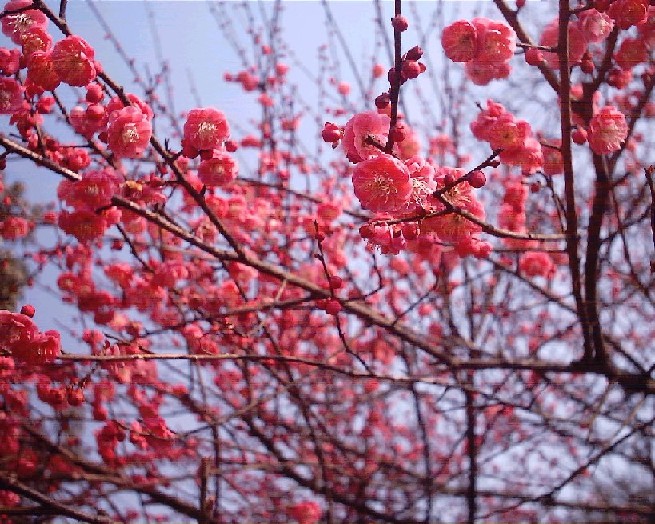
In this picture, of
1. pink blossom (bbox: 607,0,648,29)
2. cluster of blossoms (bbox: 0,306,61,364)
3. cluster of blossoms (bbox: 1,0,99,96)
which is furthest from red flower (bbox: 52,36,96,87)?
pink blossom (bbox: 607,0,648,29)

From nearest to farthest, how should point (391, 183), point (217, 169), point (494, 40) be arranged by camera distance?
point (391, 183)
point (494, 40)
point (217, 169)

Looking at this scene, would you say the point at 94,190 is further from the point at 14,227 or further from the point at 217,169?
the point at 14,227

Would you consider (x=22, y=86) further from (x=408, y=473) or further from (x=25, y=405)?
(x=408, y=473)

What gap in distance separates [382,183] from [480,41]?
86cm

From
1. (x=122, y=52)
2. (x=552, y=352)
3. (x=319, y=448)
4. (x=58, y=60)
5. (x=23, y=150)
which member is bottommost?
(x=319, y=448)

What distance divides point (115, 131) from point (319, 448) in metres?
2.35

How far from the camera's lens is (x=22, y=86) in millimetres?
2357

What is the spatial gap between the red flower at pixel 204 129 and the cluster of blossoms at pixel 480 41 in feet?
3.13

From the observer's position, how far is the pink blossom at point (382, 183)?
1.62 meters

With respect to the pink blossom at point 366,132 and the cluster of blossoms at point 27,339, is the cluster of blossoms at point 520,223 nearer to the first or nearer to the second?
the pink blossom at point 366,132

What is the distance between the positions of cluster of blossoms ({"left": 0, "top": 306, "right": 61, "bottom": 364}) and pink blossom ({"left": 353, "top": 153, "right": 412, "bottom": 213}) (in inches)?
53.0

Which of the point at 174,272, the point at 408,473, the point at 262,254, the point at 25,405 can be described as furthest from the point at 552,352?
the point at 25,405

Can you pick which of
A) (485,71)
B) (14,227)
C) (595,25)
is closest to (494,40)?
(485,71)

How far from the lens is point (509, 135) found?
2324 mm
